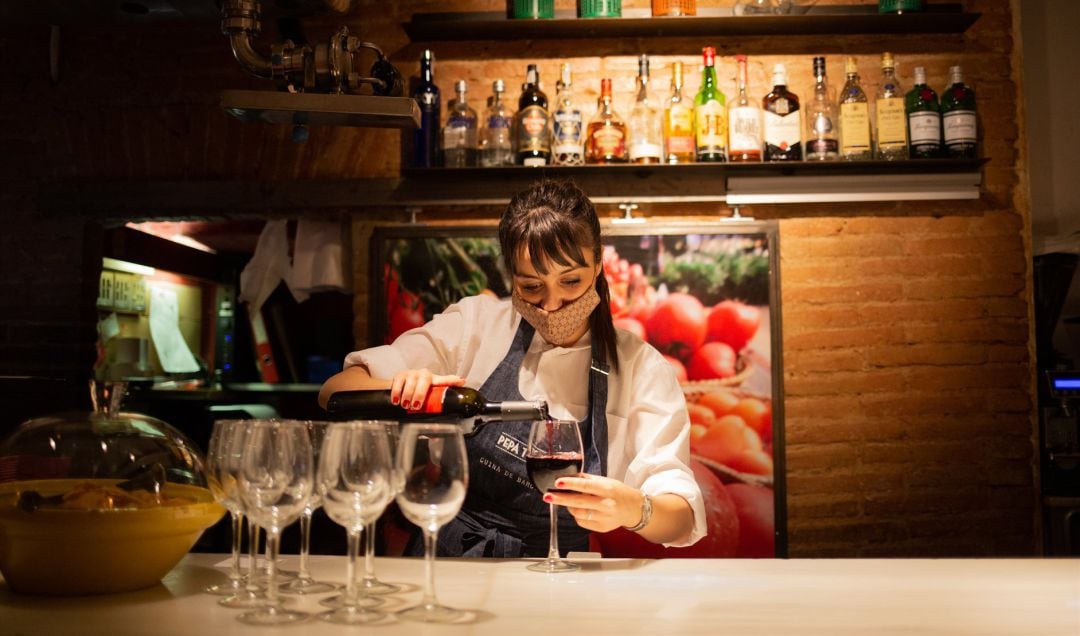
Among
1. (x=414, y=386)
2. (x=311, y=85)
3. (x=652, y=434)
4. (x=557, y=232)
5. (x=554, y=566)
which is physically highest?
(x=311, y=85)

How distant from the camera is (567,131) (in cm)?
290

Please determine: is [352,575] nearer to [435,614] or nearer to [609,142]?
[435,614]

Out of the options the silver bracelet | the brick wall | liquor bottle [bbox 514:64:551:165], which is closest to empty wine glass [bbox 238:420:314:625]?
the silver bracelet

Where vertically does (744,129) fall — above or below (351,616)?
above

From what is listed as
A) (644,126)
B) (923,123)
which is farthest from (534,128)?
(923,123)

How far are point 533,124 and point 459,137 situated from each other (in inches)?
10.4

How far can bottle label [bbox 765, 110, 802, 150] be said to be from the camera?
2891 mm

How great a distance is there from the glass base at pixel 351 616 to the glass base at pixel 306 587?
0.13 m

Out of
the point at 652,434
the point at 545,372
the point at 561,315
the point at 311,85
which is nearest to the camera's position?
the point at 311,85

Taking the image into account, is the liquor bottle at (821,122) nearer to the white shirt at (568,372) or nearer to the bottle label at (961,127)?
the bottle label at (961,127)

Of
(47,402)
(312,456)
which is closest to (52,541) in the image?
(312,456)

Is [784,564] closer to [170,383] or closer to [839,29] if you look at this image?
[839,29]

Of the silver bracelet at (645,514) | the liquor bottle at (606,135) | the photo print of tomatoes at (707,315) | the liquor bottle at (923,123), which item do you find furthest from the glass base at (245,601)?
the liquor bottle at (923,123)

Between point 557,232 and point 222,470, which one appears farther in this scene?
point 557,232
